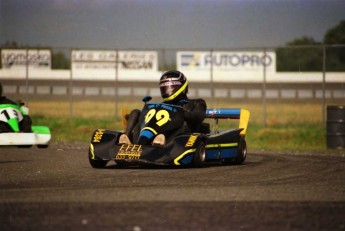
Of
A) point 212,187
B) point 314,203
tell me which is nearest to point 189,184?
point 212,187

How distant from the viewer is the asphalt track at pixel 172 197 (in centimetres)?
700

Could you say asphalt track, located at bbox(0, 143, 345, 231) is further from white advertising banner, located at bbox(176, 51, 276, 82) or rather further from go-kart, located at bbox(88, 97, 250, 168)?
white advertising banner, located at bbox(176, 51, 276, 82)

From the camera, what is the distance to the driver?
12.9 meters

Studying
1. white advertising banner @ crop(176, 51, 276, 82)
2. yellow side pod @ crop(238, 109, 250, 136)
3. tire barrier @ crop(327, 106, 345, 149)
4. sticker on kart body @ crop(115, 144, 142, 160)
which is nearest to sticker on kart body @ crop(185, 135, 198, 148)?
sticker on kart body @ crop(115, 144, 142, 160)

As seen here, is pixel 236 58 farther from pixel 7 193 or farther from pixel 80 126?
pixel 7 193

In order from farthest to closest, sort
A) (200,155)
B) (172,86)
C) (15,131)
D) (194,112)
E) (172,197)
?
(15,131)
(172,86)
(194,112)
(200,155)
(172,197)

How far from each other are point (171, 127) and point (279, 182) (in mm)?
2698

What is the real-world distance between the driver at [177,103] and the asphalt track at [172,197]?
0.63 meters

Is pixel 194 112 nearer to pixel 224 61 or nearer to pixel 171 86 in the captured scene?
pixel 171 86

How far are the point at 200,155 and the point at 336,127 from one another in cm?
761

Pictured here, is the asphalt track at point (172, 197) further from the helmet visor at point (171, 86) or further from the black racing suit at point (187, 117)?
the helmet visor at point (171, 86)

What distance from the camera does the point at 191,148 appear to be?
40.3ft

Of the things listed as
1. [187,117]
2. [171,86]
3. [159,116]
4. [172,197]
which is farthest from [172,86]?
[172,197]

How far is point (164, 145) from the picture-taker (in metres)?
12.2
